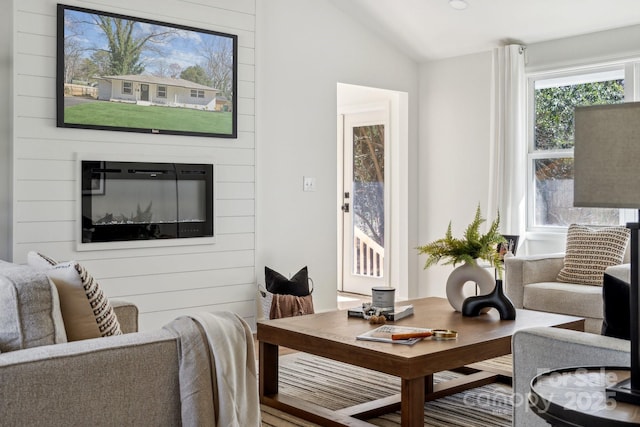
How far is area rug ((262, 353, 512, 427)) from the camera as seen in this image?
3.32 m

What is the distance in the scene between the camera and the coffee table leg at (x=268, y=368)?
11.5ft

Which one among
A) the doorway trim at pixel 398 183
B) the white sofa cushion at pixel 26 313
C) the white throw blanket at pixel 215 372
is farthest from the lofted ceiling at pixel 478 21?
the white sofa cushion at pixel 26 313

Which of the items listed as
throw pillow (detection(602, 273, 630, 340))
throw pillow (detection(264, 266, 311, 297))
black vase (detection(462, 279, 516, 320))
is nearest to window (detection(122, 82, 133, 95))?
throw pillow (detection(264, 266, 311, 297))

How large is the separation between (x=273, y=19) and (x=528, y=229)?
2.61 m

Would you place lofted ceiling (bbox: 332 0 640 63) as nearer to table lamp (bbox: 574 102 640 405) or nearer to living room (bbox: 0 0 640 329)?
living room (bbox: 0 0 640 329)

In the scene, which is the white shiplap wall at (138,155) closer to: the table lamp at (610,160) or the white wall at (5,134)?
the white wall at (5,134)

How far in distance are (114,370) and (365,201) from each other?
213 inches

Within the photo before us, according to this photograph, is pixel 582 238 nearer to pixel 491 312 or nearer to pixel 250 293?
pixel 491 312

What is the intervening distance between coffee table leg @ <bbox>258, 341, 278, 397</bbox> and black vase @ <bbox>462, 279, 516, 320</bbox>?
985mm

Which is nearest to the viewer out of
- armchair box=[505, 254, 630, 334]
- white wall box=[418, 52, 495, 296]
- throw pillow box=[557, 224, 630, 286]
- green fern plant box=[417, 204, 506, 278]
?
green fern plant box=[417, 204, 506, 278]

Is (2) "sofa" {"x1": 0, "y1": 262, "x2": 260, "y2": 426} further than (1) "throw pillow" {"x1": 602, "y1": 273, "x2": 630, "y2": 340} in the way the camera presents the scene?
No

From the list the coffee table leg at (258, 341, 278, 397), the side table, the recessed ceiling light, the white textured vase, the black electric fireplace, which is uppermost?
the recessed ceiling light

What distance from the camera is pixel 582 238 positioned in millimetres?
4922

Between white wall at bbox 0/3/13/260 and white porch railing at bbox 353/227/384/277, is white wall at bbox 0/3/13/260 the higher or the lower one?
the higher one
